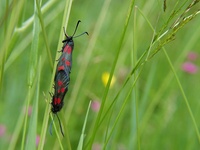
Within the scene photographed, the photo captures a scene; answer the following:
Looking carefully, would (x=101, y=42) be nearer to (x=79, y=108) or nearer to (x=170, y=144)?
(x=79, y=108)

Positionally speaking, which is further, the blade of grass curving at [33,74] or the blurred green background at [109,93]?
the blurred green background at [109,93]

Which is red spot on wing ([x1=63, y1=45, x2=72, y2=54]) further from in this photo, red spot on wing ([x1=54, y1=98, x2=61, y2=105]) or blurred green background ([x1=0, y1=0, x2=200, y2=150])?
blurred green background ([x1=0, y1=0, x2=200, y2=150])

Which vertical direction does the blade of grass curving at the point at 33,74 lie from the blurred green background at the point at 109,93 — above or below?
above

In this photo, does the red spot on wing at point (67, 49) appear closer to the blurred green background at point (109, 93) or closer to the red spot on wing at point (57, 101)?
the red spot on wing at point (57, 101)

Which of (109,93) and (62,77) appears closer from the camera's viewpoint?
(62,77)

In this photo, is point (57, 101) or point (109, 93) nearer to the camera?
point (57, 101)

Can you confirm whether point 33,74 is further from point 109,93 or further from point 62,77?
A: point 109,93

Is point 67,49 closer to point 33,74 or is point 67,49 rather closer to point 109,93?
point 33,74

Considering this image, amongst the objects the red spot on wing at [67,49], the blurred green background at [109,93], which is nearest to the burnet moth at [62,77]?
the red spot on wing at [67,49]

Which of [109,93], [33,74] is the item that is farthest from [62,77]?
[109,93]

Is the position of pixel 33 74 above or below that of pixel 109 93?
above

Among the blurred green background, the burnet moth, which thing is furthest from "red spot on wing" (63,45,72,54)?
the blurred green background
